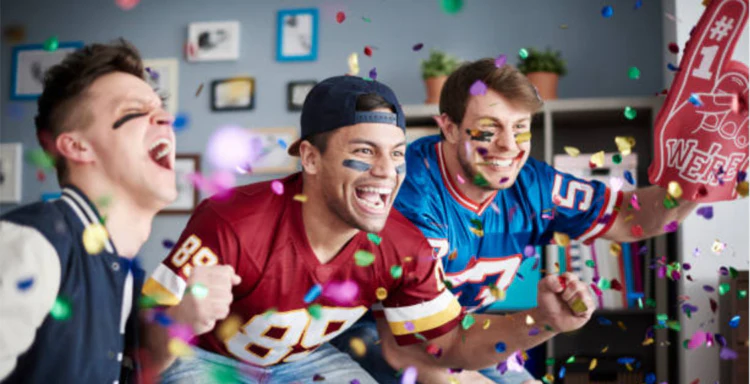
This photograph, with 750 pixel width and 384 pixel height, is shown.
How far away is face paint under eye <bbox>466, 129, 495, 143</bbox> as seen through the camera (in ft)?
4.21

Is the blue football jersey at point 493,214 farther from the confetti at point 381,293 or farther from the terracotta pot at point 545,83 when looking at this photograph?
the terracotta pot at point 545,83

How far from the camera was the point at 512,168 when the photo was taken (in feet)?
4.28

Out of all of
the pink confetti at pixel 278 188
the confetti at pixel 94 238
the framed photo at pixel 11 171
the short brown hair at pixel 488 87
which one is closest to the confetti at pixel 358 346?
the pink confetti at pixel 278 188

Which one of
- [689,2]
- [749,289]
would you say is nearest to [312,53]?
[689,2]

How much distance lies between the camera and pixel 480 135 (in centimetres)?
129

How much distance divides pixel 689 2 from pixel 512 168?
3.78 ft

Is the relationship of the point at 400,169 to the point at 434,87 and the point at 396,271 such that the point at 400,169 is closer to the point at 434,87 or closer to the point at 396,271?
the point at 396,271

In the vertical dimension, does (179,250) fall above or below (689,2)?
below

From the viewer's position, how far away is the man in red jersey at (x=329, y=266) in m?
1.09

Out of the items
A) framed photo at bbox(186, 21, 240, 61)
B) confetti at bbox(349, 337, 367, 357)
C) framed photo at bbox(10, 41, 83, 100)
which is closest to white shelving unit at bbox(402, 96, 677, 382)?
framed photo at bbox(186, 21, 240, 61)

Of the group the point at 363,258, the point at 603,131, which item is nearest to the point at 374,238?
the point at 363,258

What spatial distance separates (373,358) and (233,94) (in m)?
1.91

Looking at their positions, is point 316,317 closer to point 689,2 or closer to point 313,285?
point 313,285

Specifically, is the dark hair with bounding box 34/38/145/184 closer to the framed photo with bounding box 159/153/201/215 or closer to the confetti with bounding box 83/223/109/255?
the confetti with bounding box 83/223/109/255
